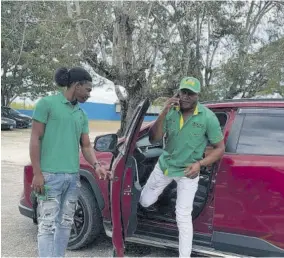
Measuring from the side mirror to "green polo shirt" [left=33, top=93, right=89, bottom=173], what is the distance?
385 millimetres

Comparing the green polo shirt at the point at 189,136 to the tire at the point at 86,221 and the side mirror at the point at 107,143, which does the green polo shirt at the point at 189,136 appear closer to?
the side mirror at the point at 107,143

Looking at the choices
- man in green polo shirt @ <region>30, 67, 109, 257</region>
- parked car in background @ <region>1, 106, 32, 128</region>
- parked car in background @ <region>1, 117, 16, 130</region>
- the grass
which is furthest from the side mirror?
the grass

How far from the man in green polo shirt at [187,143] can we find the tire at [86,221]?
956mm

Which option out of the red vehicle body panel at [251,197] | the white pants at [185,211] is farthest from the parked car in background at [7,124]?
the red vehicle body panel at [251,197]

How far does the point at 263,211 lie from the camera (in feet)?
10.7

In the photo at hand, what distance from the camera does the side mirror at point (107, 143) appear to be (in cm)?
341

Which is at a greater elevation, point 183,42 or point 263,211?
point 183,42

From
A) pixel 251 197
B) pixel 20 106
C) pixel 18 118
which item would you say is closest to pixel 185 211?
pixel 251 197

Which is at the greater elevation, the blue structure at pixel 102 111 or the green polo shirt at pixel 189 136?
the green polo shirt at pixel 189 136

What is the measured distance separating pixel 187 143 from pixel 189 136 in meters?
0.06

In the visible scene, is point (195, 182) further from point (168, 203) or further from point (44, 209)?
point (44, 209)

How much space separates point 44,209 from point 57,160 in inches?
15.1

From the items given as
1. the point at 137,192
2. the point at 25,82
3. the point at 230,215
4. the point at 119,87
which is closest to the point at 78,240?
the point at 137,192

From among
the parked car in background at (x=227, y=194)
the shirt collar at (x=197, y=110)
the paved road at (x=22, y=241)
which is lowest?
the paved road at (x=22, y=241)
